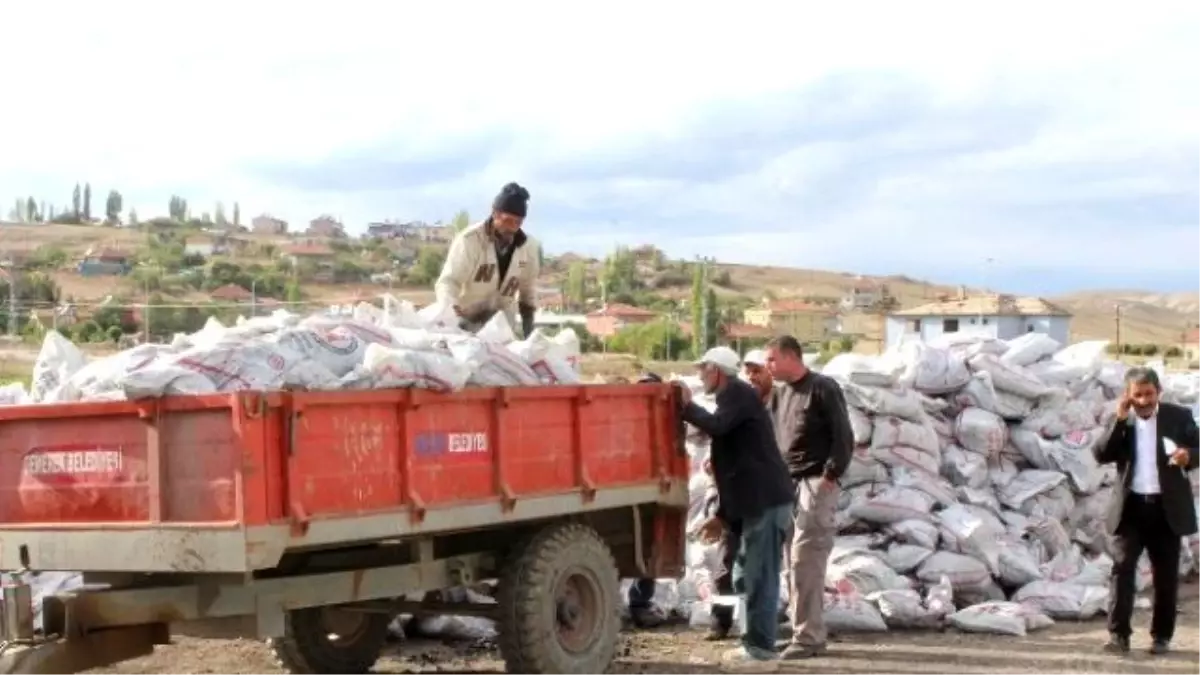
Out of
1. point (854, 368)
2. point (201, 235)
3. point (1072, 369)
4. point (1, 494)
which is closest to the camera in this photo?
point (1, 494)

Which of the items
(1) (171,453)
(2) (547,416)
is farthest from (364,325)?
(1) (171,453)

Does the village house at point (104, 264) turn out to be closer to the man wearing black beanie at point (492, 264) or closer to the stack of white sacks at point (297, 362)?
the man wearing black beanie at point (492, 264)

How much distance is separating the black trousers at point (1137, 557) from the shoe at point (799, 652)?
163 centimetres

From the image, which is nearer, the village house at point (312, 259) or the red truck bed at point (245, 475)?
the red truck bed at point (245, 475)

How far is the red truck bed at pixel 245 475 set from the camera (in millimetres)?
5535

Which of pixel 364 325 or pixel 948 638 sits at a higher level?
pixel 364 325

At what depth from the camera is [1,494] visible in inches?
238

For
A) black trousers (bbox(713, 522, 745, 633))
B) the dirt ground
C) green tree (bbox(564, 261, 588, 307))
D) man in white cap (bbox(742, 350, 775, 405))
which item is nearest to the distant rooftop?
green tree (bbox(564, 261, 588, 307))

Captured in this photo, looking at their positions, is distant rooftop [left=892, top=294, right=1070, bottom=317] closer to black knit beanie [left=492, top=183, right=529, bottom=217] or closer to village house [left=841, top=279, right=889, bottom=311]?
village house [left=841, top=279, right=889, bottom=311]

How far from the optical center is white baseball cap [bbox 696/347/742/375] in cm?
814

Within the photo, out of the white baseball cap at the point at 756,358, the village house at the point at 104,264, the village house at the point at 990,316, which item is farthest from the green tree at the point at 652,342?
the white baseball cap at the point at 756,358

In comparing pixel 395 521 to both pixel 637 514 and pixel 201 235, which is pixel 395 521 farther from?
pixel 201 235

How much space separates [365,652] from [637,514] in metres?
1.57

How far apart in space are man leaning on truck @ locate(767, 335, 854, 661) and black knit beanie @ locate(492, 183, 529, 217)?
1.57 meters
